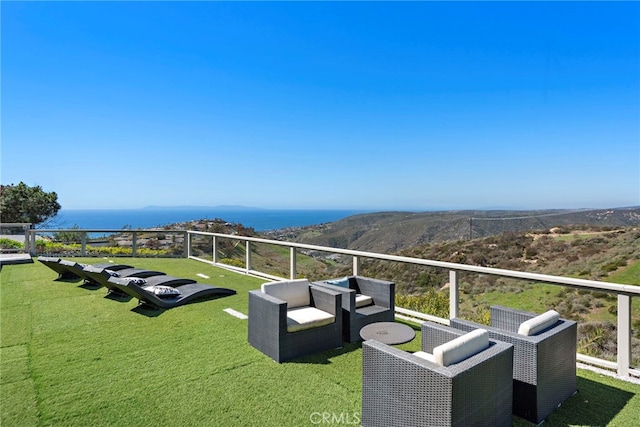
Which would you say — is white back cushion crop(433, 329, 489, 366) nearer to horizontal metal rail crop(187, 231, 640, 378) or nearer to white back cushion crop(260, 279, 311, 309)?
horizontal metal rail crop(187, 231, 640, 378)

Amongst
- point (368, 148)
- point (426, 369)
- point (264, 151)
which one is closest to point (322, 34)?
point (426, 369)

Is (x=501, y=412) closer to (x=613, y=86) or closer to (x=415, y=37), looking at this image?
(x=415, y=37)

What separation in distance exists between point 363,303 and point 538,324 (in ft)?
7.33

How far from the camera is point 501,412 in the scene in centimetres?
224

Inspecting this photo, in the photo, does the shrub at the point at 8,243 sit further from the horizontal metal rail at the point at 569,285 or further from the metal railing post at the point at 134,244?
the horizontal metal rail at the point at 569,285

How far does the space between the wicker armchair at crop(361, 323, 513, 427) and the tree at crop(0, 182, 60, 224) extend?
22713 millimetres

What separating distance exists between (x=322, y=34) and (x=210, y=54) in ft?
12.6

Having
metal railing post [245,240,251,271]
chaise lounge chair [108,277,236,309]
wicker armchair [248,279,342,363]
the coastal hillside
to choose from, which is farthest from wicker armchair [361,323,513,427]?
the coastal hillside

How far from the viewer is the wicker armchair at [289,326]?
3424 mm

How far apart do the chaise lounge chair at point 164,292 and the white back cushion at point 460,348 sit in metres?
4.21

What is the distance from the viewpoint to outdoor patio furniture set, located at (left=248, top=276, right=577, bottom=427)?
6.50ft

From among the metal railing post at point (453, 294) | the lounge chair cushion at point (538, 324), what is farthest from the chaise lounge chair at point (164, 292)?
the lounge chair cushion at point (538, 324)

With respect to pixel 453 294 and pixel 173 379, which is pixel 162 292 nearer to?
pixel 173 379

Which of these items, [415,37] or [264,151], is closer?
[415,37]
